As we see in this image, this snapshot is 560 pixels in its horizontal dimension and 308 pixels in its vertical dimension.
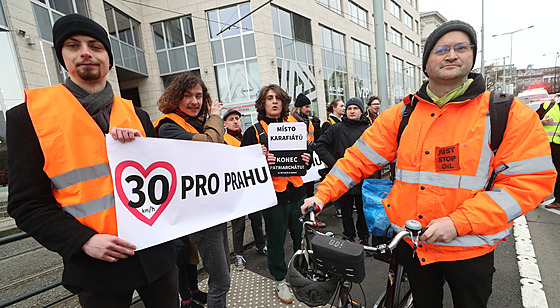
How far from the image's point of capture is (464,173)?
4.56 ft

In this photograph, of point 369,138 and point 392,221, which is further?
point 369,138

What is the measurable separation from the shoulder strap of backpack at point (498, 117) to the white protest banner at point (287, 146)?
1617 mm

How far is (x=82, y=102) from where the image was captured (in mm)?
1335

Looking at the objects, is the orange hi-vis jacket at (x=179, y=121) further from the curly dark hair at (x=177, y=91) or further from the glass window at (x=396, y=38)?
the glass window at (x=396, y=38)

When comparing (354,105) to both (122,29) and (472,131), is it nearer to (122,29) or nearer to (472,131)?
(472,131)

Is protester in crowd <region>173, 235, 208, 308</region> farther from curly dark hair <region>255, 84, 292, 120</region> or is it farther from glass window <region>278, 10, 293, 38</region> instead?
glass window <region>278, 10, 293, 38</region>

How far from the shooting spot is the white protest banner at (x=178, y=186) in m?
1.41

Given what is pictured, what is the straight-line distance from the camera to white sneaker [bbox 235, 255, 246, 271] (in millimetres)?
3322

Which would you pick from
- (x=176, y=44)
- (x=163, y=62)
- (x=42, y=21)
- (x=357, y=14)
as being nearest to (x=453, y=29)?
(x=42, y=21)

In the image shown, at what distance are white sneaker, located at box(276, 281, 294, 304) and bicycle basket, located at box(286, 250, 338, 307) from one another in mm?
1340

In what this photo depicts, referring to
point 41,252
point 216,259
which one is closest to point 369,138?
point 216,259

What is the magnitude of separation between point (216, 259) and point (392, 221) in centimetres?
142

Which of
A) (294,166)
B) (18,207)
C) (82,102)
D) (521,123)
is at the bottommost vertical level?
(294,166)

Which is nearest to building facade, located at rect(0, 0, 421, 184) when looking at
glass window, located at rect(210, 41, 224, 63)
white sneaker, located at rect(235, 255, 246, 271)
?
glass window, located at rect(210, 41, 224, 63)
